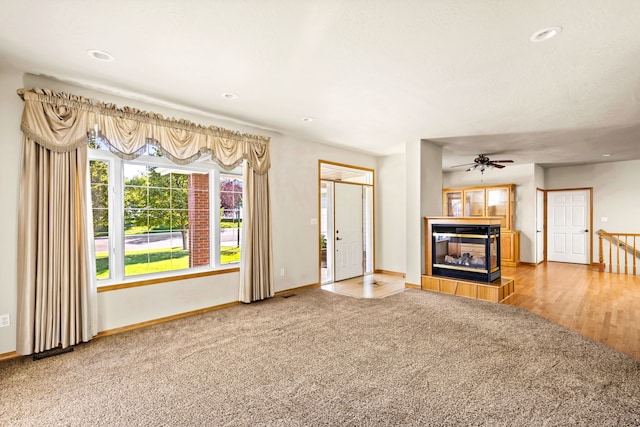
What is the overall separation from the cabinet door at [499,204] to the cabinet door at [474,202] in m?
0.17

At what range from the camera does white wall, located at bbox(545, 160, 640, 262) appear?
736 centimetres

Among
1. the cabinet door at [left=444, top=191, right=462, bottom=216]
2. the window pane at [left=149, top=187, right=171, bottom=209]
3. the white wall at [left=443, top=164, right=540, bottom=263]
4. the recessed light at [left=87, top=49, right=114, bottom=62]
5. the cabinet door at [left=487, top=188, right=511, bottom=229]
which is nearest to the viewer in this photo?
the recessed light at [left=87, top=49, right=114, bottom=62]

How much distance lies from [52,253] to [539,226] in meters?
9.78

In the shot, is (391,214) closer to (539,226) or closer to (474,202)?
(474,202)

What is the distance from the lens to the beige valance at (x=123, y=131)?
2924mm

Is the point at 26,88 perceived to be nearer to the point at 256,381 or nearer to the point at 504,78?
the point at 256,381

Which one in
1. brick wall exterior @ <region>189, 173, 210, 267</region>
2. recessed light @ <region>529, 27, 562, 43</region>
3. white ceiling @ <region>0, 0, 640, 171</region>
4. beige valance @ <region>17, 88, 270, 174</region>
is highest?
white ceiling @ <region>0, 0, 640, 171</region>

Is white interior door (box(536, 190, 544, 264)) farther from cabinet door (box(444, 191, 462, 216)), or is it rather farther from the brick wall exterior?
the brick wall exterior

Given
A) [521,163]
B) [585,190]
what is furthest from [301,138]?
[585,190]

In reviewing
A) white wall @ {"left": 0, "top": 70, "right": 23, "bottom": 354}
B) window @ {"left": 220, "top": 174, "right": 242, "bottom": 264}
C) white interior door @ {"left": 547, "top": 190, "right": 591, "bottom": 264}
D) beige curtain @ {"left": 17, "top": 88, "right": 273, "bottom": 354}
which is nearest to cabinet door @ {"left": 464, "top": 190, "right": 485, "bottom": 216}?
white interior door @ {"left": 547, "top": 190, "right": 591, "bottom": 264}

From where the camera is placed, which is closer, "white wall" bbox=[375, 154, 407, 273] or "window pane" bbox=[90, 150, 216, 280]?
"window pane" bbox=[90, 150, 216, 280]

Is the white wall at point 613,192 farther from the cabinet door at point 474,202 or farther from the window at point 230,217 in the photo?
the window at point 230,217

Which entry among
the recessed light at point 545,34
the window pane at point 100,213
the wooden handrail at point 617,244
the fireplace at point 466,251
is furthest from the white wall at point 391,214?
the window pane at point 100,213

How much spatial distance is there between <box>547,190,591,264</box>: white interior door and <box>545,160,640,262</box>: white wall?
0.58ft
